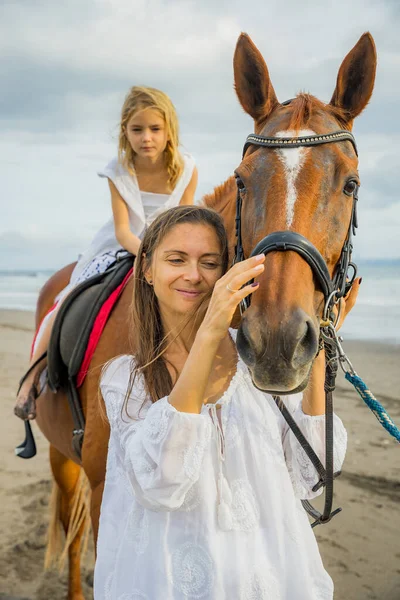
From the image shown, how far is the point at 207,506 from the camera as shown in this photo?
5.14 ft

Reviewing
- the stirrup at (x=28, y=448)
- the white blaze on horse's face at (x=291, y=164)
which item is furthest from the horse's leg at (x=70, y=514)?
the white blaze on horse's face at (x=291, y=164)

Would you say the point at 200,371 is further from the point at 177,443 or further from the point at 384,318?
the point at 384,318

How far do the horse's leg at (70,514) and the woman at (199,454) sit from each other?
2.04 m

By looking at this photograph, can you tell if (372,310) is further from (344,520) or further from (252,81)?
(252,81)

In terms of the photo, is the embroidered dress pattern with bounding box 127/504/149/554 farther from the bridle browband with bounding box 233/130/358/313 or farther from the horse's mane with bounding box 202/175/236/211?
the horse's mane with bounding box 202/175/236/211

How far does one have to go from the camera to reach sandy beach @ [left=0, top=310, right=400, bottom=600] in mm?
3691

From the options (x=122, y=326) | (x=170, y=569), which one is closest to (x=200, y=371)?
(x=170, y=569)

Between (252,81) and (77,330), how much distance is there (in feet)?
4.74

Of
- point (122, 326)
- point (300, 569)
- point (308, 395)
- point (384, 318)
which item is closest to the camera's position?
point (300, 569)

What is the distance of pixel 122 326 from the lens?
2.54 meters

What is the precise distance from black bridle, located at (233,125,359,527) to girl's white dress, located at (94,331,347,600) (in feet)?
0.16

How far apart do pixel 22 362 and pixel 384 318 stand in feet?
31.6

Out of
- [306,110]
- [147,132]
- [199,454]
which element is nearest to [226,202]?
[306,110]

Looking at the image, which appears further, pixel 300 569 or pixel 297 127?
pixel 297 127
